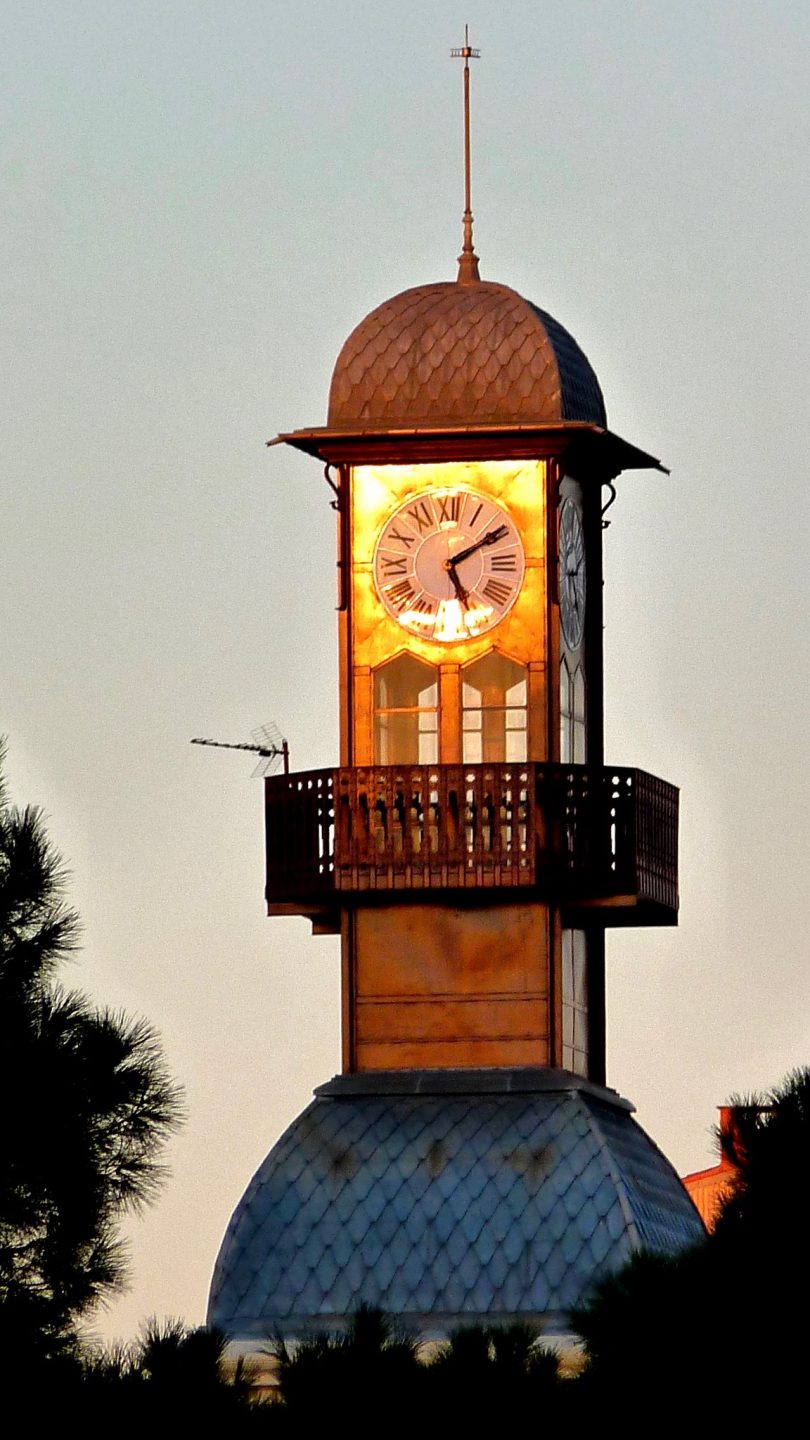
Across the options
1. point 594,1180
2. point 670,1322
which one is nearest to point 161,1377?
point 670,1322

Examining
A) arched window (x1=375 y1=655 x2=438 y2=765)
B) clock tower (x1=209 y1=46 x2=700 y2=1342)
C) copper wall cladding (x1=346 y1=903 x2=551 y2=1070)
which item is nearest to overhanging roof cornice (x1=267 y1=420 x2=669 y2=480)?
clock tower (x1=209 y1=46 x2=700 y2=1342)

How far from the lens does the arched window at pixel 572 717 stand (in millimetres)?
83250

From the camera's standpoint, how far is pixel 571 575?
83.8 m

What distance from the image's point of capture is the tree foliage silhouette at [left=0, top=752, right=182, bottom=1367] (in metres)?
73.5

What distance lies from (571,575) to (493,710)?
158 cm

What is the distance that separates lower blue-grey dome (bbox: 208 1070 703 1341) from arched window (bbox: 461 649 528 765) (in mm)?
2975

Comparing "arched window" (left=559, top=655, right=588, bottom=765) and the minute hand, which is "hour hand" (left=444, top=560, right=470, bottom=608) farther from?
"arched window" (left=559, top=655, right=588, bottom=765)

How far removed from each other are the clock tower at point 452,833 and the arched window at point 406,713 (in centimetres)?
2

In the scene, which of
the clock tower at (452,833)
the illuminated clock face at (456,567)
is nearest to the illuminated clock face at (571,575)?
the clock tower at (452,833)

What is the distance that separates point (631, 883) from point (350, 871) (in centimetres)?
258

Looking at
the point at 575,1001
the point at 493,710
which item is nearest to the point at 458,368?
the point at 493,710

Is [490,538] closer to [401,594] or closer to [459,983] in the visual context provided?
[401,594]

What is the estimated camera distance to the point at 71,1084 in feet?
244

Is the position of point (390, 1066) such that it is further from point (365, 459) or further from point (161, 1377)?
point (161, 1377)
